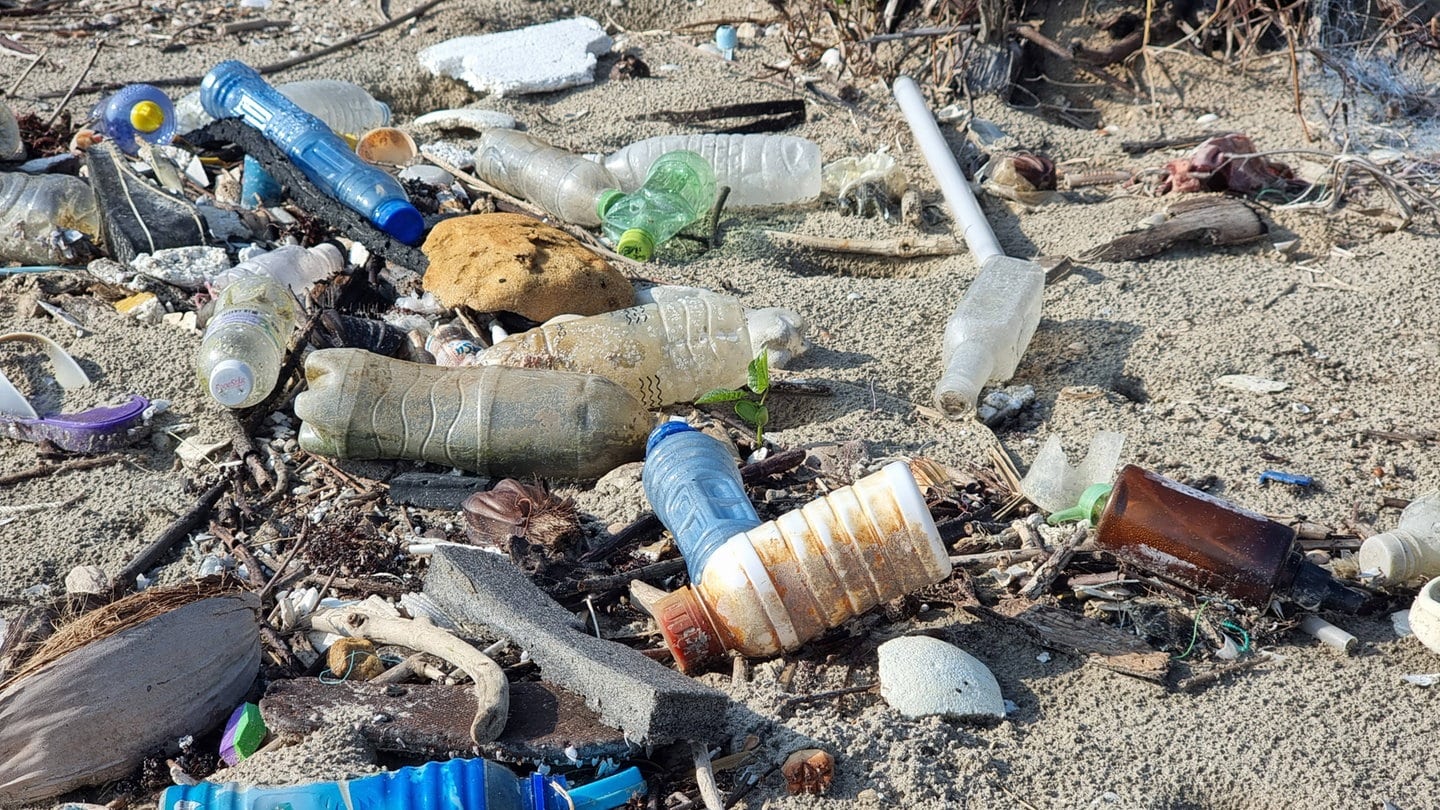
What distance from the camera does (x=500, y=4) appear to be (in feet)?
18.0

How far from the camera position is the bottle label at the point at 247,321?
2824 mm

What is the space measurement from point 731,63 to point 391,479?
3.10 m

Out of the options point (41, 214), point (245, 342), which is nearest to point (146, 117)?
point (41, 214)

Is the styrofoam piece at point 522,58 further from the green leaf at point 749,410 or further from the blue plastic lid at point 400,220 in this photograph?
the green leaf at point 749,410

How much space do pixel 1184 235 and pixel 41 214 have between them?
11.7 ft

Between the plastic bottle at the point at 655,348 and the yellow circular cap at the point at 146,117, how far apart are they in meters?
1.95

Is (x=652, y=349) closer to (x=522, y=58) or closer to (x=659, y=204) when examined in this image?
(x=659, y=204)

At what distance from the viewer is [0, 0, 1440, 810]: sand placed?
1.82m

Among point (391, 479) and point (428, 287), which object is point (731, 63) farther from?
point (391, 479)

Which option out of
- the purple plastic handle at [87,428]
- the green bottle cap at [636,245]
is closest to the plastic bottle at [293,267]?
the purple plastic handle at [87,428]

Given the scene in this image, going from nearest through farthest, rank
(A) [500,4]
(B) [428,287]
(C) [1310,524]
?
1. (C) [1310,524]
2. (B) [428,287]
3. (A) [500,4]

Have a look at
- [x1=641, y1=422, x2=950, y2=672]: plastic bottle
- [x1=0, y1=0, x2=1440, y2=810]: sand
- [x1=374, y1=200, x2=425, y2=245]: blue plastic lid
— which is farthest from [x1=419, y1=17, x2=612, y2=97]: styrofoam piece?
[x1=641, y1=422, x2=950, y2=672]: plastic bottle

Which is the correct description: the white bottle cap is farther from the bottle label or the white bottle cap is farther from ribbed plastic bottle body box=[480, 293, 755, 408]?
ribbed plastic bottle body box=[480, 293, 755, 408]

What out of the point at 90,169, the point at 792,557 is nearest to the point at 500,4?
the point at 90,169
